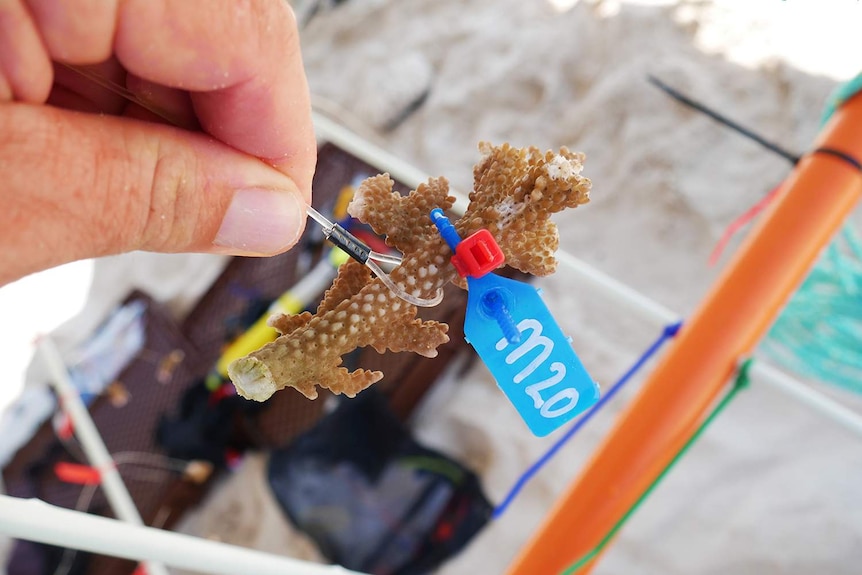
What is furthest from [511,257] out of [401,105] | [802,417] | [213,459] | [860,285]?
[401,105]

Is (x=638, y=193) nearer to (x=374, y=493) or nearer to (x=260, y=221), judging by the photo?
(x=374, y=493)

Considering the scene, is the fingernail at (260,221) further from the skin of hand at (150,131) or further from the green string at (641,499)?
the green string at (641,499)

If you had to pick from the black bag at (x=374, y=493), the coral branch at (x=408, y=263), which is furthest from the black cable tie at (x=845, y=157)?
the black bag at (x=374, y=493)

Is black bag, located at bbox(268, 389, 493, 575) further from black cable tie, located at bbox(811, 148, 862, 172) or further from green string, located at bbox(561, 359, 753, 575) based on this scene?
black cable tie, located at bbox(811, 148, 862, 172)

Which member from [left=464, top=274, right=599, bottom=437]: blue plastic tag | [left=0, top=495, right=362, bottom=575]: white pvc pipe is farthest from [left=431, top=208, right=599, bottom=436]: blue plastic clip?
[left=0, top=495, right=362, bottom=575]: white pvc pipe

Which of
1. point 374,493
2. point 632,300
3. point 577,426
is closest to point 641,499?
point 577,426
